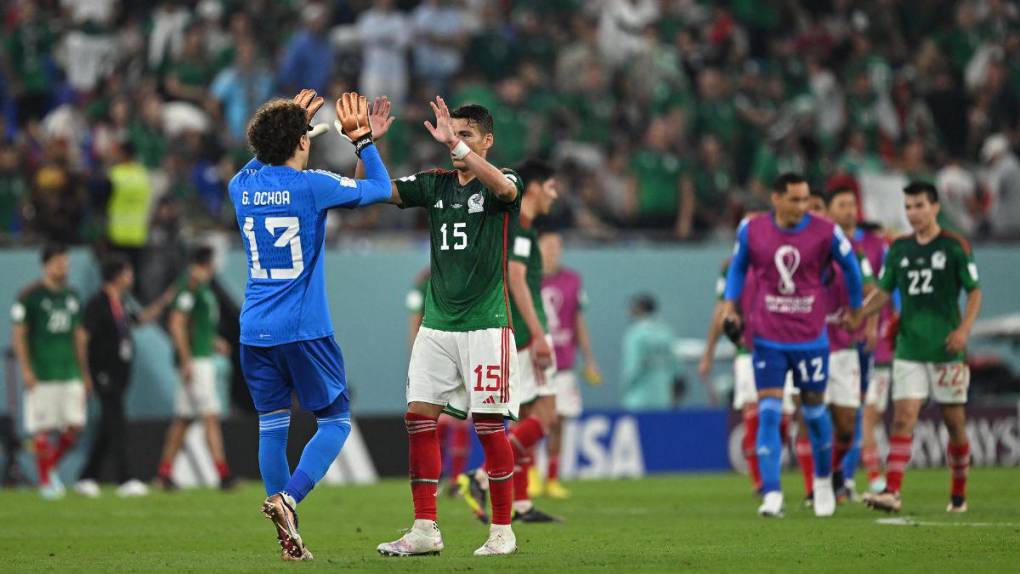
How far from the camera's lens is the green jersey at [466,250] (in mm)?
9922

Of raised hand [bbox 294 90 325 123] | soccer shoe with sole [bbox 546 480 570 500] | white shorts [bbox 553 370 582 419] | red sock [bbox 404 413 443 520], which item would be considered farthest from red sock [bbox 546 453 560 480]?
raised hand [bbox 294 90 325 123]

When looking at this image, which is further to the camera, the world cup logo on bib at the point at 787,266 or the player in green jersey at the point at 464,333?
the world cup logo on bib at the point at 787,266

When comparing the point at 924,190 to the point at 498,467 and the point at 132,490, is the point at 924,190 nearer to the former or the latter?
the point at 498,467

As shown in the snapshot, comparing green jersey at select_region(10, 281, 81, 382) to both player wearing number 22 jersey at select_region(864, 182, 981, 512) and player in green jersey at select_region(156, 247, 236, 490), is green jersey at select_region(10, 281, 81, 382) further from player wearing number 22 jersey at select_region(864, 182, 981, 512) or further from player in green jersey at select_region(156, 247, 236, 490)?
player wearing number 22 jersey at select_region(864, 182, 981, 512)

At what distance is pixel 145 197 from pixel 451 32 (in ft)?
18.7

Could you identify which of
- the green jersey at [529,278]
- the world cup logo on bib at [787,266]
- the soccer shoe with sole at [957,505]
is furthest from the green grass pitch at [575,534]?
the world cup logo on bib at [787,266]

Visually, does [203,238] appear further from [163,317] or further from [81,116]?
[81,116]

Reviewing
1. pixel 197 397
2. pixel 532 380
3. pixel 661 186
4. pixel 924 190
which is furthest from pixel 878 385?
pixel 197 397

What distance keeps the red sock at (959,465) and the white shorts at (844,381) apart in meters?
1.24

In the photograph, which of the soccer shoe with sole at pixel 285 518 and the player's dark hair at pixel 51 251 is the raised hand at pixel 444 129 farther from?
the player's dark hair at pixel 51 251

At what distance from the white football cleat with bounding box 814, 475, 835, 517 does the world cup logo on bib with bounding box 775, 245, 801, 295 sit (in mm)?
1588

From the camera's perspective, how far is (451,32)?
80.3ft

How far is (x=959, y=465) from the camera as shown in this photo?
13367 mm

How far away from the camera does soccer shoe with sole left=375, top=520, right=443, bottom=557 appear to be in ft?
32.0
